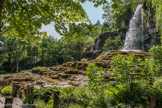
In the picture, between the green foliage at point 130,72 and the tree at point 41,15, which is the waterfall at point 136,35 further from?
the green foliage at point 130,72

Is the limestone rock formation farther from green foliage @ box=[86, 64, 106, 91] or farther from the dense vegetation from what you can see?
green foliage @ box=[86, 64, 106, 91]

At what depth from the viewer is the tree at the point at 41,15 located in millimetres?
5344

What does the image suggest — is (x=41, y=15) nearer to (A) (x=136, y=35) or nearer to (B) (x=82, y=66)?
(B) (x=82, y=66)

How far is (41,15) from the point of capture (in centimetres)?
562

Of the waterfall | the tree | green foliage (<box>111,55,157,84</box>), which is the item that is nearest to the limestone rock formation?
the waterfall

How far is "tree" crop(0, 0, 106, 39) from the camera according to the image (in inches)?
210

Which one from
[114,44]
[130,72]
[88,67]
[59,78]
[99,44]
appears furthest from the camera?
[99,44]

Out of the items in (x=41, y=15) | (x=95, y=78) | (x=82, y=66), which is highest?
(x=41, y=15)

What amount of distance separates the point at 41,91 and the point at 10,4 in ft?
11.7

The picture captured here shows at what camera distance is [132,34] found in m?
24.5

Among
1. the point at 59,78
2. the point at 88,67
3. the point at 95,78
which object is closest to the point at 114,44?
the point at 59,78

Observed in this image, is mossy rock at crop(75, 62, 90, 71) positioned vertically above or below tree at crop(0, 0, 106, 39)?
below

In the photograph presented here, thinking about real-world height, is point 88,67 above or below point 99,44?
below

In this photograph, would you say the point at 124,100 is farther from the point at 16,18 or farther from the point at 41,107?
the point at 16,18
